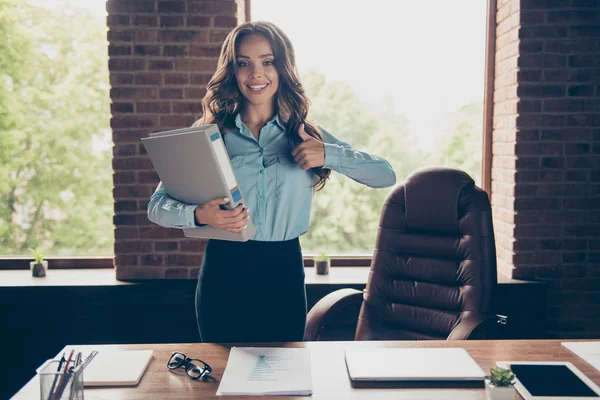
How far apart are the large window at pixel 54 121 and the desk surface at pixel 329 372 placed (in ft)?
5.53

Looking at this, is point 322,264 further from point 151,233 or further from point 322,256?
point 151,233

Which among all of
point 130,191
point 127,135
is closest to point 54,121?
point 127,135

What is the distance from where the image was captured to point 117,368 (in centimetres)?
142

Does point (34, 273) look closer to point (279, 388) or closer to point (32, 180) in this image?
point (32, 180)

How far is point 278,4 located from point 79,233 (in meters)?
1.72

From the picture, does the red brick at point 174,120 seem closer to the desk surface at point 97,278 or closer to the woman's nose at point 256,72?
the desk surface at point 97,278

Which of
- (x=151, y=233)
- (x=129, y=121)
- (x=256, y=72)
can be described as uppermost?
(x=256, y=72)

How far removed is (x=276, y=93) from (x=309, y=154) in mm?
302

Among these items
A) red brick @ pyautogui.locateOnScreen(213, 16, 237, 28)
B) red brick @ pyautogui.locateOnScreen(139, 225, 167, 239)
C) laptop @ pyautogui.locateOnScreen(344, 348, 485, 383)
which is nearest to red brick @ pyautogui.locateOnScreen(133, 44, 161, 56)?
red brick @ pyautogui.locateOnScreen(213, 16, 237, 28)

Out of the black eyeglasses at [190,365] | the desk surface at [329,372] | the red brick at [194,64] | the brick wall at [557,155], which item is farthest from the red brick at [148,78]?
the brick wall at [557,155]

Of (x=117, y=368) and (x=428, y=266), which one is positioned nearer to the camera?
(x=117, y=368)

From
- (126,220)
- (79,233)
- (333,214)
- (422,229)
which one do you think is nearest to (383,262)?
(422,229)

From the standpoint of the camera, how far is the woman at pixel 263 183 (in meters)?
1.79

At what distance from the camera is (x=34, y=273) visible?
9.45ft
